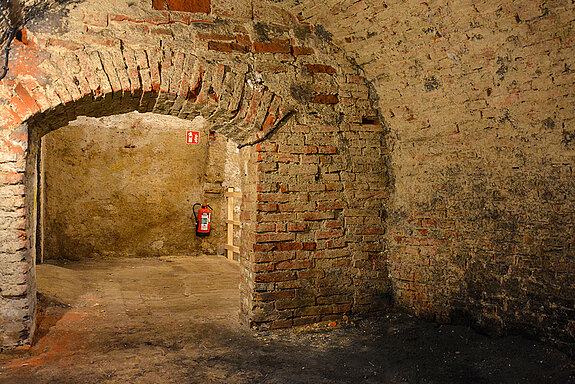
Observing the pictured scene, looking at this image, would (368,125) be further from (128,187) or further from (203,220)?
(128,187)

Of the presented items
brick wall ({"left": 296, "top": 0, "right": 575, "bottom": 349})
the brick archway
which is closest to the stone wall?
the brick archway

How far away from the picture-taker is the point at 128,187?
723cm

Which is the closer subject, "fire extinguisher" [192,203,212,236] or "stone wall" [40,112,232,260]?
"stone wall" [40,112,232,260]

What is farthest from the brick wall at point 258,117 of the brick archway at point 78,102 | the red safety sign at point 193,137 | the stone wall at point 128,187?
the red safety sign at point 193,137

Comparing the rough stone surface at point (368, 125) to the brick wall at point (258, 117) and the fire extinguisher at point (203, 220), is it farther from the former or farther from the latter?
the fire extinguisher at point (203, 220)

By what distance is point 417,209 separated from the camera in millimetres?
3645

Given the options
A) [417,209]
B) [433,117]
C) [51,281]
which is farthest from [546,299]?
[51,281]

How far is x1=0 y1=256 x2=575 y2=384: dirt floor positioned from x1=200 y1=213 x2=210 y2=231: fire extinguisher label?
3.12 meters

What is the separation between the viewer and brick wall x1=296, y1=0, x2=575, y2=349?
2.65 metres

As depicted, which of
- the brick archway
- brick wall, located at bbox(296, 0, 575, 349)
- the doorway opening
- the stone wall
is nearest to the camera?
brick wall, located at bbox(296, 0, 575, 349)

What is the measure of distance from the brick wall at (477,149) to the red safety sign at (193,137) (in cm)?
441

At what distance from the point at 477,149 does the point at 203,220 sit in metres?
5.33

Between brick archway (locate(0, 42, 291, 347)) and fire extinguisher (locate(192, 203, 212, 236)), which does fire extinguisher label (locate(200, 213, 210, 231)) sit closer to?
fire extinguisher (locate(192, 203, 212, 236))

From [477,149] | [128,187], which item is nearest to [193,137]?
[128,187]
